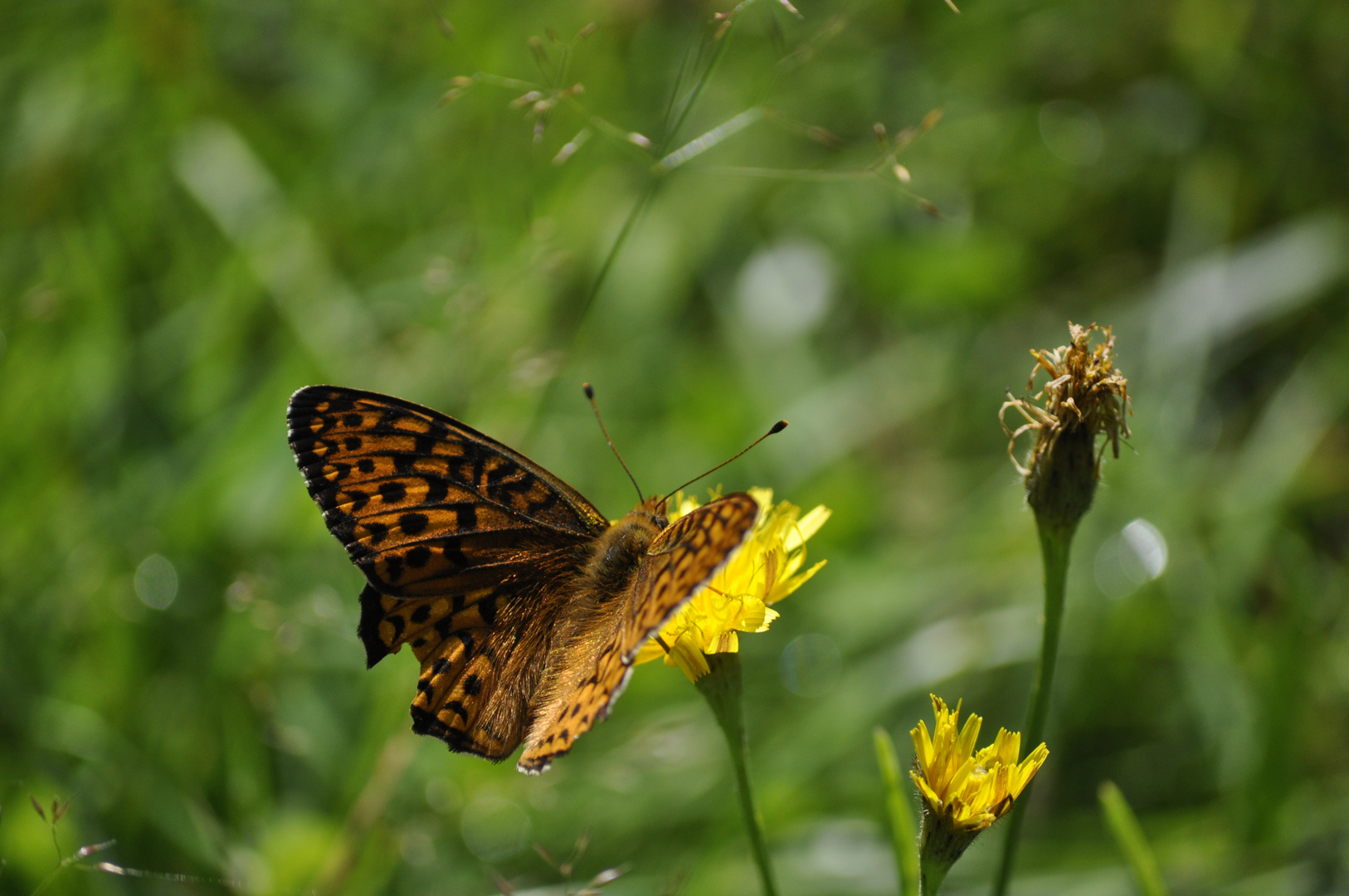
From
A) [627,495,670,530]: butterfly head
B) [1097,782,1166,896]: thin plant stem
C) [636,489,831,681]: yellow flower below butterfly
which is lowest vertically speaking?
[1097,782,1166,896]: thin plant stem

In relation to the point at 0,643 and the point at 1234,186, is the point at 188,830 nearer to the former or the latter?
the point at 0,643

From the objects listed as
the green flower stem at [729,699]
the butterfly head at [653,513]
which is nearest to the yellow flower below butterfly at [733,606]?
the green flower stem at [729,699]

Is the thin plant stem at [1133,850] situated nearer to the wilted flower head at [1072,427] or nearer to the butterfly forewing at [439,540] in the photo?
the wilted flower head at [1072,427]

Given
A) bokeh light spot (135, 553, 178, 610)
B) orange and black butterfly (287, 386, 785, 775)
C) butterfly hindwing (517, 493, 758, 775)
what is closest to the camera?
butterfly hindwing (517, 493, 758, 775)

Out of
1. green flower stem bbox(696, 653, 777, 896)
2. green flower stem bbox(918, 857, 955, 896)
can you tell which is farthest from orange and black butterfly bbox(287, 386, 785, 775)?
green flower stem bbox(918, 857, 955, 896)

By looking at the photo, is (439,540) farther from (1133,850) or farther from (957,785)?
(1133,850)

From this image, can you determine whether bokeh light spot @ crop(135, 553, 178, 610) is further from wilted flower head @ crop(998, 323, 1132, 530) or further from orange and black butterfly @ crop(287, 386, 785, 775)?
wilted flower head @ crop(998, 323, 1132, 530)

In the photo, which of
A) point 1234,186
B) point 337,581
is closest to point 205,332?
point 337,581
